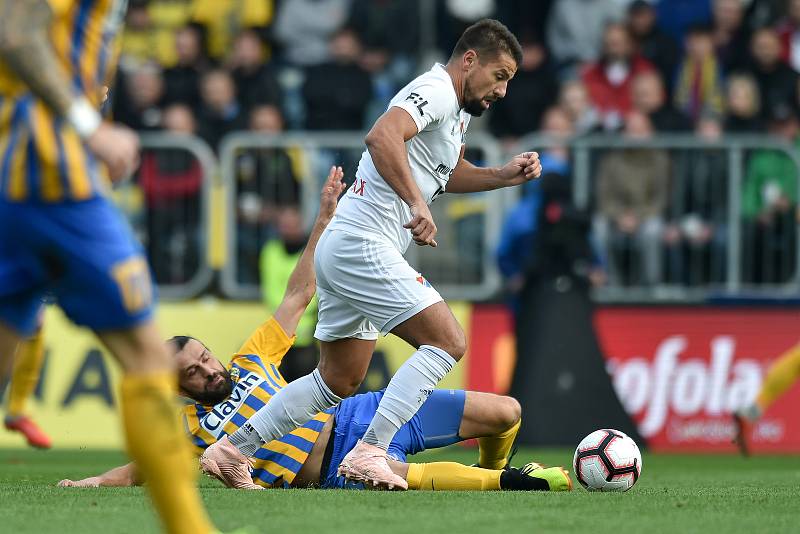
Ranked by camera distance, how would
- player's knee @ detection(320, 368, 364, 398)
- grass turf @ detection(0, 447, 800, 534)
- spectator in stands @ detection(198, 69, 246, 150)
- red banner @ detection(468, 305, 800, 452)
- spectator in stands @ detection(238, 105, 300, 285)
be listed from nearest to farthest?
grass turf @ detection(0, 447, 800, 534) < player's knee @ detection(320, 368, 364, 398) < red banner @ detection(468, 305, 800, 452) < spectator in stands @ detection(238, 105, 300, 285) < spectator in stands @ detection(198, 69, 246, 150)

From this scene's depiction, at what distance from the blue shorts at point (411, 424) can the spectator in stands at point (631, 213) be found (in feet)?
20.1

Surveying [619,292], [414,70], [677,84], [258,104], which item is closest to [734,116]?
[677,84]

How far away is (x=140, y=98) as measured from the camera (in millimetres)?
14164

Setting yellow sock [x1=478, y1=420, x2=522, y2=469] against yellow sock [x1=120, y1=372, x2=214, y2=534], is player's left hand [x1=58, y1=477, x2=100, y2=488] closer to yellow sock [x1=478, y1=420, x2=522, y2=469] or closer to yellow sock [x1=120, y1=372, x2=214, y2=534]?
yellow sock [x1=478, y1=420, x2=522, y2=469]

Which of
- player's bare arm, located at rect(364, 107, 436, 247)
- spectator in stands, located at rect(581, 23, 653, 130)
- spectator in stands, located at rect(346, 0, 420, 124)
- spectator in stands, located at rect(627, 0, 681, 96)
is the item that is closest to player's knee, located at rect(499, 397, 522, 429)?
player's bare arm, located at rect(364, 107, 436, 247)

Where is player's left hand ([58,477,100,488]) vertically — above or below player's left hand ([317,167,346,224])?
below

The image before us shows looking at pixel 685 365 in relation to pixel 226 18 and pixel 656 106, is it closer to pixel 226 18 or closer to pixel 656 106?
pixel 656 106

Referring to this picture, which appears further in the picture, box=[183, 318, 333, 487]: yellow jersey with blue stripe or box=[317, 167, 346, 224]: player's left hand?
box=[317, 167, 346, 224]: player's left hand

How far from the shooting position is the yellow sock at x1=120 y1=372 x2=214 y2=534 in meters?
4.29

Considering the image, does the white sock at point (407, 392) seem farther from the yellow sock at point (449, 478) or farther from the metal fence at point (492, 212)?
the metal fence at point (492, 212)

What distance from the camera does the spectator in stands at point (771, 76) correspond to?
47.6ft

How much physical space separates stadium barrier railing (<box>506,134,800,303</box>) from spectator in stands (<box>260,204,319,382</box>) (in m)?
2.04

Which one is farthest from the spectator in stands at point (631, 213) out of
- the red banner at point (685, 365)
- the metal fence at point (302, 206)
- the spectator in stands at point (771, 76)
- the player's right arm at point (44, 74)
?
the player's right arm at point (44, 74)

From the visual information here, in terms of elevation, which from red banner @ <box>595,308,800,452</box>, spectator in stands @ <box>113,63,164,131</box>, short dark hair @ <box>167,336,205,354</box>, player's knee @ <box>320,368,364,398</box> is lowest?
red banner @ <box>595,308,800,452</box>
